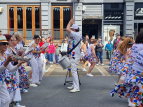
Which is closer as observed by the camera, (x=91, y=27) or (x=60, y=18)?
(x=60, y=18)

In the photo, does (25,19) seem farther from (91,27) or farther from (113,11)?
(113,11)

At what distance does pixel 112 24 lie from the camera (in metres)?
19.8

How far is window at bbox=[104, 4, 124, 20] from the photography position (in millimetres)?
19453

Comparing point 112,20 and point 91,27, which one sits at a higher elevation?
Answer: point 112,20

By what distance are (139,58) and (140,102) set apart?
0.73m

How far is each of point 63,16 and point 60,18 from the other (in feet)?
1.05

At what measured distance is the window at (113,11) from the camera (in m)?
19.5

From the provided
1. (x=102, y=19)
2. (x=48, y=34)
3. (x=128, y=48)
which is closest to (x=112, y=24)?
(x=102, y=19)

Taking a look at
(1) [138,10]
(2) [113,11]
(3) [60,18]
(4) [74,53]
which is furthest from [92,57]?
(1) [138,10]

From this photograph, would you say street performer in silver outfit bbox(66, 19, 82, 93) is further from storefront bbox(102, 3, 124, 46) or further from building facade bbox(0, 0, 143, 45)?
storefront bbox(102, 3, 124, 46)

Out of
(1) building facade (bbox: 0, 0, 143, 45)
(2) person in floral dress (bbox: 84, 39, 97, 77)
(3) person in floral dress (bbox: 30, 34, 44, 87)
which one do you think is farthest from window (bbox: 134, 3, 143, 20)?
(3) person in floral dress (bbox: 30, 34, 44, 87)

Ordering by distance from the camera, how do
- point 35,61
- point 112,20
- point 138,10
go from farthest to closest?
point 112,20, point 138,10, point 35,61

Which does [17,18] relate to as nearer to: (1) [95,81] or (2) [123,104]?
(1) [95,81]

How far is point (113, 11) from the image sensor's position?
1958cm
